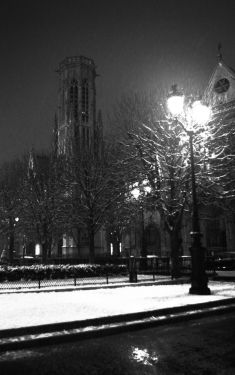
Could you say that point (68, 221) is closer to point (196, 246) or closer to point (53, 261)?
point (53, 261)

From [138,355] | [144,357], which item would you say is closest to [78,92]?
[138,355]

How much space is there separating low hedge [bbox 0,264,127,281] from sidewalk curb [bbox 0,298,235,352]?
9.80 metres

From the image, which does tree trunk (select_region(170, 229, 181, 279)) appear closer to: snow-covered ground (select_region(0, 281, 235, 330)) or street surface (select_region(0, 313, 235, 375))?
snow-covered ground (select_region(0, 281, 235, 330))

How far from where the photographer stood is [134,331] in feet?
26.1

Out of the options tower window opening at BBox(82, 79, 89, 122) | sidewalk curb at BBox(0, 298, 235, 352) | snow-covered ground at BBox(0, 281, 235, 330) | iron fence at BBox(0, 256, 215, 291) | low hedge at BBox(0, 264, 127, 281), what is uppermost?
tower window opening at BBox(82, 79, 89, 122)

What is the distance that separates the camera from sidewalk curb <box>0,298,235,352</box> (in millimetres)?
6879

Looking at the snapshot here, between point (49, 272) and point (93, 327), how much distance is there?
1430cm

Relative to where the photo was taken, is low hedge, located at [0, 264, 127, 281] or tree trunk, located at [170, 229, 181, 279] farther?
tree trunk, located at [170, 229, 181, 279]

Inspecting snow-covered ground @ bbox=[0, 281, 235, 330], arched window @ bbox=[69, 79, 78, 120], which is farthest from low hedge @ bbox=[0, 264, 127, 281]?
arched window @ bbox=[69, 79, 78, 120]

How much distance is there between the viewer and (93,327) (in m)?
7.89

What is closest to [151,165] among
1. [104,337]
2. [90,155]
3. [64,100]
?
[90,155]

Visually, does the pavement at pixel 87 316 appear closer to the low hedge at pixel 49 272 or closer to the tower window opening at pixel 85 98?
the low hedge at pixel 49 272

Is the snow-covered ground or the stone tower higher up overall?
the stone tower

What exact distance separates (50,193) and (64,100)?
61735 millimetres
